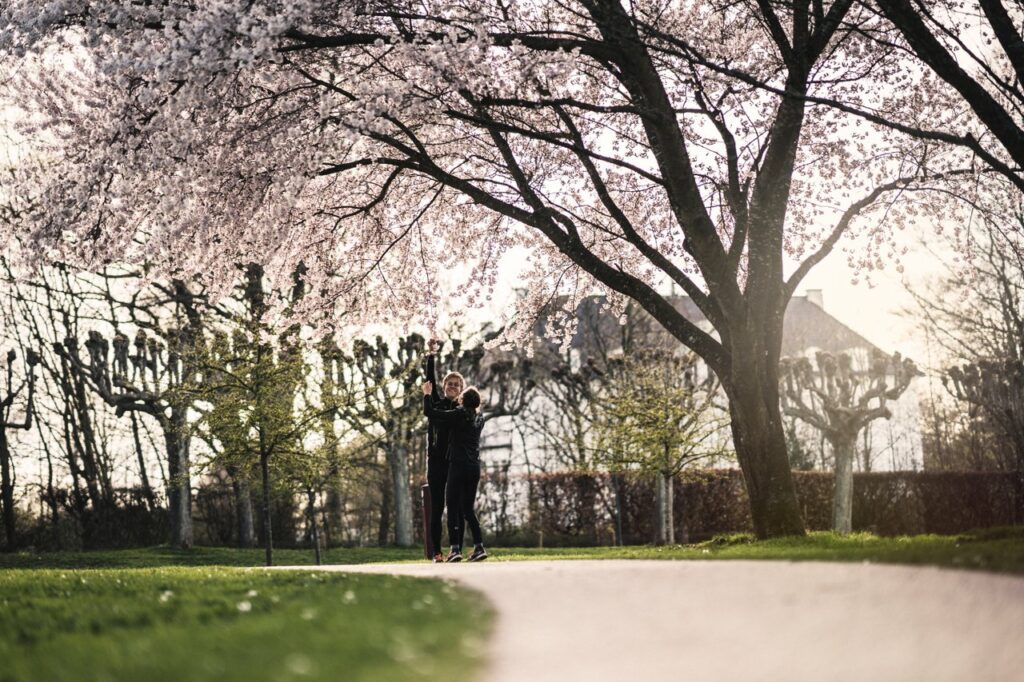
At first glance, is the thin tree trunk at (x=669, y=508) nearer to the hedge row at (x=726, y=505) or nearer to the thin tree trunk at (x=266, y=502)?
the hedge row at (x=726, y=505)

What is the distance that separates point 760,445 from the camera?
548 inches

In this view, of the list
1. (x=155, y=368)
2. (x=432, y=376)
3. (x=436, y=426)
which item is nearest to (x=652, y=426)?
(x=155, y=368)

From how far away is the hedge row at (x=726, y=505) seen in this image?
28.8m

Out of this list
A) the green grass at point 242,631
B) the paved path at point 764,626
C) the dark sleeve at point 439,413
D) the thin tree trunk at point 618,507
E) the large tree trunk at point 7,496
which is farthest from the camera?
the thin tree trunk at point 618,507

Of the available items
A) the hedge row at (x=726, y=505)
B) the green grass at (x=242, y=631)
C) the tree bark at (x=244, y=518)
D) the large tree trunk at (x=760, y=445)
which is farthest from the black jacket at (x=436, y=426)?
the hedge row at (x=726, y=505)

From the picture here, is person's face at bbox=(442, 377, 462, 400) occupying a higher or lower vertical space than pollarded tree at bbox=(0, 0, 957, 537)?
lower

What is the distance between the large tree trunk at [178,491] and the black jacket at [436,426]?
45.2 feet

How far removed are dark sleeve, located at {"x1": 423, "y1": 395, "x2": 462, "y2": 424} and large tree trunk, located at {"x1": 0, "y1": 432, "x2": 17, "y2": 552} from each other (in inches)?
727

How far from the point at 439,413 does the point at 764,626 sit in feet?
22.2

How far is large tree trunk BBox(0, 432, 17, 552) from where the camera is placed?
26469 millimetres

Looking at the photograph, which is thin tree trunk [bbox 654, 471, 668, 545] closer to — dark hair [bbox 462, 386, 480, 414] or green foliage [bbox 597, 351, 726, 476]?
green foliage [bbox 597, 351, 726, 476]

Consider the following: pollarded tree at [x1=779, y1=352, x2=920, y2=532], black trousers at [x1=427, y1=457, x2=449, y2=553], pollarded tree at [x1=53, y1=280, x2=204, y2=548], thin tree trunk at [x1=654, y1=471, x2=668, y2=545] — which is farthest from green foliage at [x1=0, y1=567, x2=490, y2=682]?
thin tree trunk at [x1=654, y1=471, x2=668, y2=545]

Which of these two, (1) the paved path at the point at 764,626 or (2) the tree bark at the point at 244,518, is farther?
(2) the tree bark at the point at 244,518

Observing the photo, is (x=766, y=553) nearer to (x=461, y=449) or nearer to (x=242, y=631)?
(x=461, y=449)
